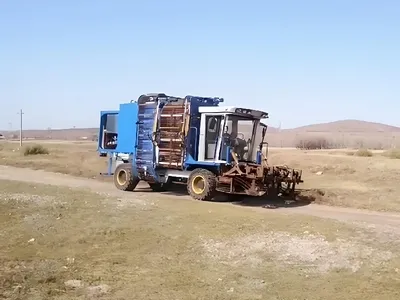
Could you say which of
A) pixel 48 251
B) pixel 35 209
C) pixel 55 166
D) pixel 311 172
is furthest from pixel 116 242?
pixel 55 166

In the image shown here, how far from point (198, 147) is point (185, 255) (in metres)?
8.59

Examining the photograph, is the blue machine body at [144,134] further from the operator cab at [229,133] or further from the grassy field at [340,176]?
the grassy field at [340,176]

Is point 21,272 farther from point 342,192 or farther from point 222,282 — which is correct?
point 342,192

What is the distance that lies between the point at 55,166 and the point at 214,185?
17018mm

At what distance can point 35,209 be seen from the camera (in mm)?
15719

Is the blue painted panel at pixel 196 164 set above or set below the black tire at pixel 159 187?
above

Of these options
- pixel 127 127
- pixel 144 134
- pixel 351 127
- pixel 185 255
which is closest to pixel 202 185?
pixel 144 134

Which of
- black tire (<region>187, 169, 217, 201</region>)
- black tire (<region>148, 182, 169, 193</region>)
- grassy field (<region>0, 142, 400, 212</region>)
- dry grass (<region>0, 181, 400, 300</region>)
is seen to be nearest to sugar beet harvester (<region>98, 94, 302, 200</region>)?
black tire (<region>187, 169, 217, 201</region>)

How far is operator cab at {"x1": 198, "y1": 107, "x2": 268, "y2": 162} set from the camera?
18.5 meters

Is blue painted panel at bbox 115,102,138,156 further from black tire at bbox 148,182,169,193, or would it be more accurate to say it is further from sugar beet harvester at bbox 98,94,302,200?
black tire at bbox 148,182,169,193

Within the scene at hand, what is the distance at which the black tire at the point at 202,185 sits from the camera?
724 inches

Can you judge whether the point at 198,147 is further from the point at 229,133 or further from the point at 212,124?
the point at 229,133

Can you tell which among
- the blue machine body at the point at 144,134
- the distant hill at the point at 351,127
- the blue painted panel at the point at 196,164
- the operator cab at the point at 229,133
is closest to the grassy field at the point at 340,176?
the operator cab at the point at 229,133

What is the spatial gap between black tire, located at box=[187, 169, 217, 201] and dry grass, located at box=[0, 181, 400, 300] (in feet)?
7.78
